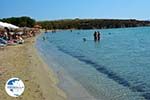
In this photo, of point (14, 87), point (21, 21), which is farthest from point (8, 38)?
point (21, 21)

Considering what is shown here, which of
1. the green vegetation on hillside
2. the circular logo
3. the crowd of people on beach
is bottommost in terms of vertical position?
the green vegetation on hillside

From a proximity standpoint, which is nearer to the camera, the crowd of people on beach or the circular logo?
the circular logo

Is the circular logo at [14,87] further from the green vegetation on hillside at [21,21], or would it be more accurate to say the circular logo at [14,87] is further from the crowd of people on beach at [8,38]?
the green vegetation on hillside at [21,21]

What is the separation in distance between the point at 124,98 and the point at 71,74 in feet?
22.5

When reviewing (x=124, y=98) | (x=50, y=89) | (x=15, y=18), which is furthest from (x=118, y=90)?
(x=15, y=18)

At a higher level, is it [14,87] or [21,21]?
[14,87]

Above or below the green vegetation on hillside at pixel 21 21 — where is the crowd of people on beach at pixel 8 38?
above

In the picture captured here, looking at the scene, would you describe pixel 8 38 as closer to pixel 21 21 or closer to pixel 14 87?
pixel 14 87

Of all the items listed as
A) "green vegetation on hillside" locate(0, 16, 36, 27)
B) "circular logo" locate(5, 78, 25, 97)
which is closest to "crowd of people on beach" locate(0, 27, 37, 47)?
"circular logo" locate(5, 78, 25, 97)

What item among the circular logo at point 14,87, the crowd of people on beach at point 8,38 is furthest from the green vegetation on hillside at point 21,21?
the circular logo at point 14,87

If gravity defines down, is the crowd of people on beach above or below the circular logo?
below

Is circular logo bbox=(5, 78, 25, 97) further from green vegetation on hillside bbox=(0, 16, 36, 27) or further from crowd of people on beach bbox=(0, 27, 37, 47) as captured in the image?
green vegetation on hillside bbox=(0, 16, 36, 27)

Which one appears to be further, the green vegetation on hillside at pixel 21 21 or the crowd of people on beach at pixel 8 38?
the green vegetation on hillside at pixel 21 21

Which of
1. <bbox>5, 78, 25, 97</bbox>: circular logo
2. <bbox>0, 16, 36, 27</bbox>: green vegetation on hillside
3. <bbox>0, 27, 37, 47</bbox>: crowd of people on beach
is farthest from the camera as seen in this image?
<bbox>0, 16, 36, 27</bbox>: green vegetation on hillside
